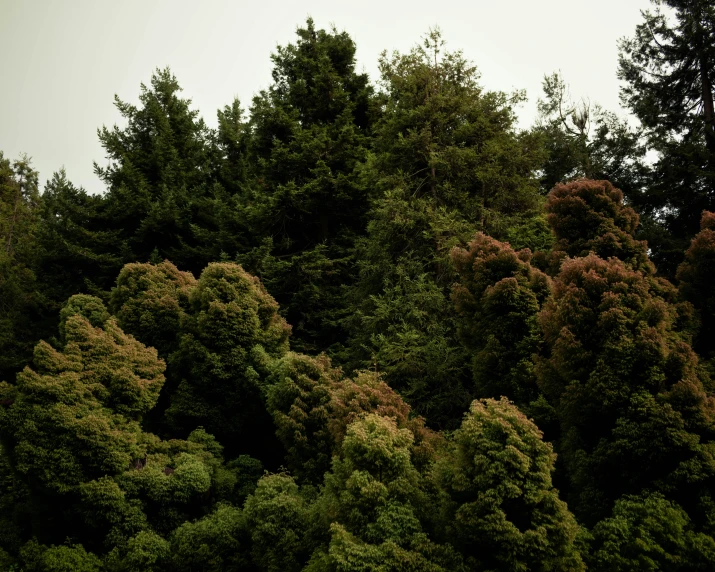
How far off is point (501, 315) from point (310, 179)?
1383cm

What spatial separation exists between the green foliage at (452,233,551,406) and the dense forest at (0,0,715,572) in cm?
6

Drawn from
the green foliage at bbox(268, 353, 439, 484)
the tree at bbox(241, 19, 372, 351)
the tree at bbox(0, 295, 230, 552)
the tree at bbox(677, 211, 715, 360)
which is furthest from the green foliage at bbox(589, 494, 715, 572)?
the tree at bbox(241, 19, 372, 351)

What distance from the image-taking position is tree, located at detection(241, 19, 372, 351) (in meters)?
23.2

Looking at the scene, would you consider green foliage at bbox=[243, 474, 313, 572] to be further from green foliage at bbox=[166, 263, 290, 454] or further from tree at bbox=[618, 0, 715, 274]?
tree at bbox=[618, 0, 715, 274]

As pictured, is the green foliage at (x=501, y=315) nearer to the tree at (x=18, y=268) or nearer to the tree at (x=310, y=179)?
the tree at (x=310, y=179)

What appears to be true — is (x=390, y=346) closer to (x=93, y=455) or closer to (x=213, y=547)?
(x=213, y=547)

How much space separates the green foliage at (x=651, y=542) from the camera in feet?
30.1

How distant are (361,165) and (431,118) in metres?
4.20

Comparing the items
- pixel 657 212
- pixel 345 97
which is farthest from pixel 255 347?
pixel 657 212

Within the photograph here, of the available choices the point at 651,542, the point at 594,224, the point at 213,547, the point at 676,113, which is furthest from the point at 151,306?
the point at 676,113

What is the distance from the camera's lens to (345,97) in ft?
88.4

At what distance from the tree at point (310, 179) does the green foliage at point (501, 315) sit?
857 cm

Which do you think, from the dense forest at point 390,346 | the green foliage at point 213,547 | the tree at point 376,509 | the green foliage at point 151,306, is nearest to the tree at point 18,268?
the dense forest at point 390,346

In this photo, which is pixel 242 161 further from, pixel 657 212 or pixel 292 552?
pixel 292 552
